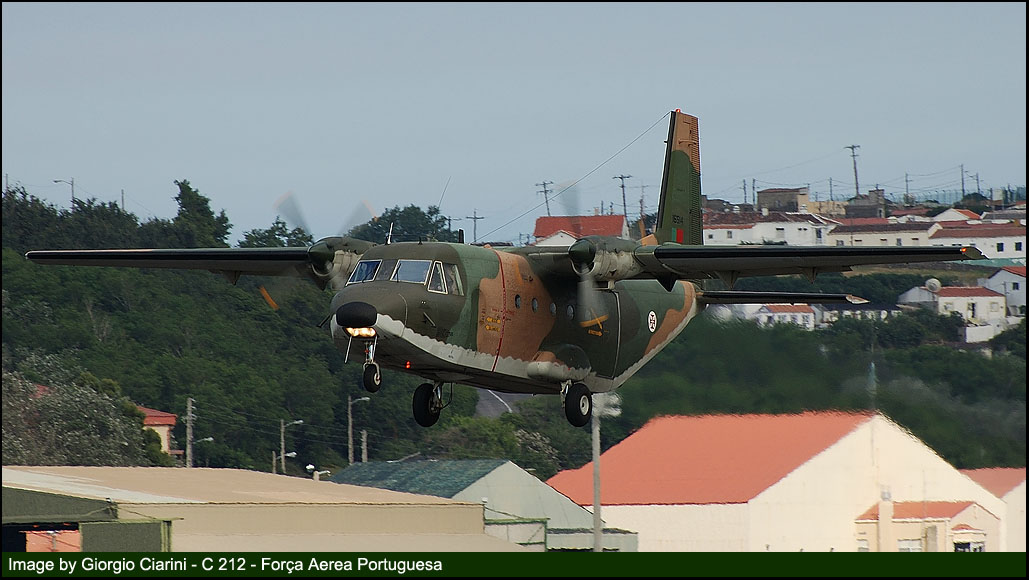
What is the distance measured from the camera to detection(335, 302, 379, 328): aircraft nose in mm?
19875

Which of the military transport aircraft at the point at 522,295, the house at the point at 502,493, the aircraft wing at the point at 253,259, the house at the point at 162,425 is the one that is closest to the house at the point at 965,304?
the military transport aircraft at the point at 522,295

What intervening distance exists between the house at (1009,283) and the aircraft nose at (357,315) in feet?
66.9

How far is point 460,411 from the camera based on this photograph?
48719 mm

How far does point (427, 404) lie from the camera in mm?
23344

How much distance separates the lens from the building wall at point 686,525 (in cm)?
2688

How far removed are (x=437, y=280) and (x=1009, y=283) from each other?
1088 inches

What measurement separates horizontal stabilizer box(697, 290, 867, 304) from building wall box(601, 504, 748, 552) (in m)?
3.69

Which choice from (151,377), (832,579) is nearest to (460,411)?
(151,377)

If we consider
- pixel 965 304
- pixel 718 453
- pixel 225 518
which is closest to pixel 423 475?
pixel 225 518

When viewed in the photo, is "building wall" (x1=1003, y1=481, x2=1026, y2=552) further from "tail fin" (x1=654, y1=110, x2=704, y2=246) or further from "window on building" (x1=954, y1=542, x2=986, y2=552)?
"tail fin" (x1=654, y1=110, x2=704, y2=246)

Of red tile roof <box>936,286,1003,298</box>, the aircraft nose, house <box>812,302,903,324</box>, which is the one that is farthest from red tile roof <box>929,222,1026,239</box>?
the aircraft nose

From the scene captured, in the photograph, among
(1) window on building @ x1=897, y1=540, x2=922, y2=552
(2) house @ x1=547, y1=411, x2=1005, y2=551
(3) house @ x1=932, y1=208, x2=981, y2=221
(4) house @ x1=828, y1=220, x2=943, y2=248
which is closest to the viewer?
(1) window on building @ x1=897, y1=540, x2=922, y2=552

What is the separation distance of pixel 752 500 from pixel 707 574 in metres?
5.97

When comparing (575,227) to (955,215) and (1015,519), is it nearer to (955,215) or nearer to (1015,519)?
(1015,519)
